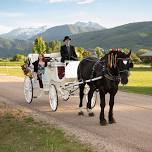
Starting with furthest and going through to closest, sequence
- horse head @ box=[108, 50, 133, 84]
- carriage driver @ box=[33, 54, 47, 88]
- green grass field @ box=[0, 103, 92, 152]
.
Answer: carriage driver @ box=[33, 54, 47, 88] → horse head @ box=[108, 50, 133, 84] → green grass field @ box=[0, 103, 92, 152]

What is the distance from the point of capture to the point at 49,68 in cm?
1614

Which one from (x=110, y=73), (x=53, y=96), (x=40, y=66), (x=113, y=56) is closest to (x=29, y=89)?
(x=40, y=66)

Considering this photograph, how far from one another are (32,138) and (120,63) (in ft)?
10.6

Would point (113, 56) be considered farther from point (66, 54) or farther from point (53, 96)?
point (53, 96)

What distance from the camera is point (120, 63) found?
1188 centimetres

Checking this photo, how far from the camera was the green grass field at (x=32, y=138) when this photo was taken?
9297 millimetres

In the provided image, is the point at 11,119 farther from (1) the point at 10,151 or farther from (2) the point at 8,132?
(1) the point at 10,151

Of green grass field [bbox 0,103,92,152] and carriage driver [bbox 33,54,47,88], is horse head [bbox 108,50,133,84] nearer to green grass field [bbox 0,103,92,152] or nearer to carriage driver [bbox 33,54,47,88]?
green grass field [bbox 0,103,92,152]

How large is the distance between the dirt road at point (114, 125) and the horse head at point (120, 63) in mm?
1430

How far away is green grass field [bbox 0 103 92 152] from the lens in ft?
30.5

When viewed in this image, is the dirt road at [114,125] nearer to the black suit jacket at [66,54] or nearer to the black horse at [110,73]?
the black horse at [110,73]

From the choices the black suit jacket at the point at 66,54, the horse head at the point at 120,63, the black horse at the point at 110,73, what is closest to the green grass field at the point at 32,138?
the black horse at the point at 110,73

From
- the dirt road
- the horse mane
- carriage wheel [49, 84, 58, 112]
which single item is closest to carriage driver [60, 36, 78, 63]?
carriage wheel [49, 84, 58, 112]

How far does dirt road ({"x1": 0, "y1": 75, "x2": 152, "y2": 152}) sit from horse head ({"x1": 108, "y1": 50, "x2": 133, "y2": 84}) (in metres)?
1.43
